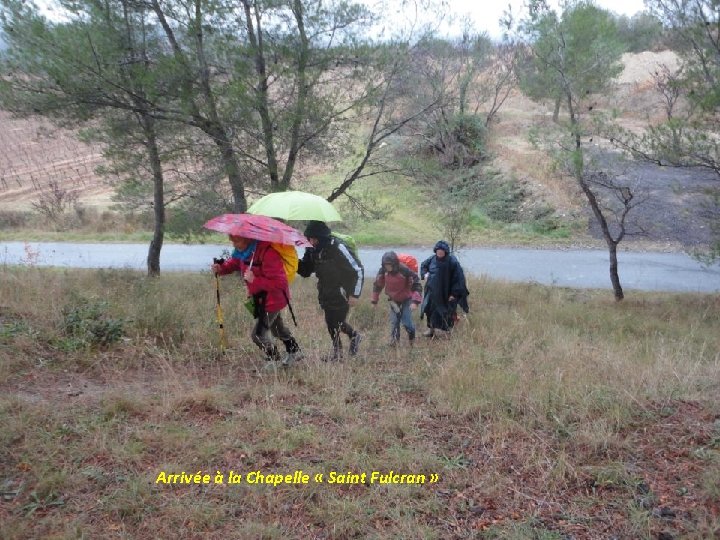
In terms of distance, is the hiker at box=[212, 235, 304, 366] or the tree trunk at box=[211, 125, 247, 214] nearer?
the hiker at box=[212, 235, 304, 366]

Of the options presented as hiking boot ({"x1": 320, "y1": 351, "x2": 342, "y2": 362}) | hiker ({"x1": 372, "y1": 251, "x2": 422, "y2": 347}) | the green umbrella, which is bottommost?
hiking boot ({"x1": 320, "y1": 351, "x2": 342, "y2": 362})

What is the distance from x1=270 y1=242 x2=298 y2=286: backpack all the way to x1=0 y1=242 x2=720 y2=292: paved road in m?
8.90

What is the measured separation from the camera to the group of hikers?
4996mm

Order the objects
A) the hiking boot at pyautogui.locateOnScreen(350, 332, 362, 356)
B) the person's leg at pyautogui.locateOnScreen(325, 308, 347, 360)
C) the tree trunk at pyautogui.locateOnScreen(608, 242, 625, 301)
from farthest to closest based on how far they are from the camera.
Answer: the tree trunk at pyautogui.locateOnScreen(608, 242, 625, 301) < the hiking boot at pyautogui.locateOnScreen(350, 332, 362, 356) < the person's leg at pyautogui.locateOnScreen(325, 308, 347, 360)

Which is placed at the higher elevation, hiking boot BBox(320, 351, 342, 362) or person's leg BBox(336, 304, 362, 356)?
person's leg BBox(336, 304, 362, 356)

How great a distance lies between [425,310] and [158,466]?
4939mm

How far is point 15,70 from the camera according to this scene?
28.9 feet

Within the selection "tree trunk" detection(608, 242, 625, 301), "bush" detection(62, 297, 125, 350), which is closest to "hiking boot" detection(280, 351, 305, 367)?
"bush" detection(62, 297, 125, 350)

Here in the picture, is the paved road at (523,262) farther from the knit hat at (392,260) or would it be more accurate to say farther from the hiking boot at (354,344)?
the hiking boot at (354,344)

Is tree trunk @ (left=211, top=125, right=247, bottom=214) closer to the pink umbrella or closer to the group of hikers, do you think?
the group of hikers

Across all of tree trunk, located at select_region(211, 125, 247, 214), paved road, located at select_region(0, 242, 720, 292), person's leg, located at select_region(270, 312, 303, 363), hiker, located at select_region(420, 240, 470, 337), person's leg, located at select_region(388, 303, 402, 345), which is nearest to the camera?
person's leg, located at select_region(270, 312, 303, 363)

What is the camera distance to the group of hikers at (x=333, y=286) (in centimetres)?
500

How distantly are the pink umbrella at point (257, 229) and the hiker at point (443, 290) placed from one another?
2.90 meters

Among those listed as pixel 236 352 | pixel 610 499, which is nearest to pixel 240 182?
pixel 236 352
